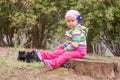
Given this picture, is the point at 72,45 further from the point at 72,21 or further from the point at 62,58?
the point at 72,21

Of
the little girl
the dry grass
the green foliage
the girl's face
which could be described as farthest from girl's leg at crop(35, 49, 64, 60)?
the green foliage

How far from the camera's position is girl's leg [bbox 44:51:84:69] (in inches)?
220

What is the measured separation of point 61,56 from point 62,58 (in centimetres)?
6

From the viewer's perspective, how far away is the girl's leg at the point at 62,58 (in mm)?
5590

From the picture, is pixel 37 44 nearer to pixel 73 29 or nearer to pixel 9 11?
pixel 9 11

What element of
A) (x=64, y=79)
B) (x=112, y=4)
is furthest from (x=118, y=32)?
(x=64, y=79)

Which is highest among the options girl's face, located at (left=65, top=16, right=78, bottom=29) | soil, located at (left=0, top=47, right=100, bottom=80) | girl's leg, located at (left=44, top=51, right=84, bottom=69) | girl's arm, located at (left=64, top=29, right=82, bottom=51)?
girl's face, located at (left=65, top=16, right=78, bottom=29)

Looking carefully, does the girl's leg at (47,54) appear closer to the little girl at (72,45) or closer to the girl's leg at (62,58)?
the little girl at (72,45)

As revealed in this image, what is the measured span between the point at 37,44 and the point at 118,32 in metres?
3.14

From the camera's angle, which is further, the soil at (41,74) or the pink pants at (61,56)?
the pink pants at (61,56)

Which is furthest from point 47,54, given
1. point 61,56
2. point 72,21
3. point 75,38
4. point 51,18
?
point 51,18

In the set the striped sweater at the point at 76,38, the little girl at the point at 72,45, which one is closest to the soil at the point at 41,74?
the little girl at the point at 72,45

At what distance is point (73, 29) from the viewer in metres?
5.75

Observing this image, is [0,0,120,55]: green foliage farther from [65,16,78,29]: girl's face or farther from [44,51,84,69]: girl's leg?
[44,51,84,69]: girl's leg
